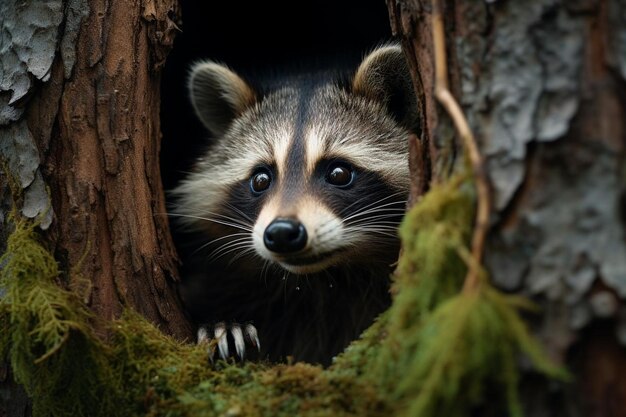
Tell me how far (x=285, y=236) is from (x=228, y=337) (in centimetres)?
73

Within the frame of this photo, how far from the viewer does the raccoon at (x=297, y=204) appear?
4.23 m

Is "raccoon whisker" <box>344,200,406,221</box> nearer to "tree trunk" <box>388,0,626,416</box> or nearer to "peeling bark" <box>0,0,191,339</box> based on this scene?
"peeling bark" <box>0,0,191,339</box>

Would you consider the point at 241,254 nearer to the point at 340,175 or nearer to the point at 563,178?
the point at 340,175

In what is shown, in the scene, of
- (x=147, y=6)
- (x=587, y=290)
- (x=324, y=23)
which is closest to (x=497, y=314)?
(x=587, y=290)

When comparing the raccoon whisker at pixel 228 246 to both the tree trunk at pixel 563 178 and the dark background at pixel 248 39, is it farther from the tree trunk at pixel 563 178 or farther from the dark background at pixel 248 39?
the tree trunk at pixel 563 178

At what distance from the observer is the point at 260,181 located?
484 cm

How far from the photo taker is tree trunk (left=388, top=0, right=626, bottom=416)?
2.21 metres

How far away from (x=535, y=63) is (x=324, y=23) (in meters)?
5.05

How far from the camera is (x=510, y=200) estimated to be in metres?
2.35

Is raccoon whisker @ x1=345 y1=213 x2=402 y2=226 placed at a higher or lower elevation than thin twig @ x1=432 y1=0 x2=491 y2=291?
lower

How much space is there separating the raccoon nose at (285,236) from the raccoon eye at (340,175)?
67cm

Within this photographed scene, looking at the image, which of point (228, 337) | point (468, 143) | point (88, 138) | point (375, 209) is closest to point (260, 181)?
point (375, 209)

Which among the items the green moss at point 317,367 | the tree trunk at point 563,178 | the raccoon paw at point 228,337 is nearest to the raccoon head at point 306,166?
the raccoon paw at point 228,337

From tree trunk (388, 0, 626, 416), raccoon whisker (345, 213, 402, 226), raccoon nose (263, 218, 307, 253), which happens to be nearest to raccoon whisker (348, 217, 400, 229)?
raccoon whisker (345, 213, 402, 226)
